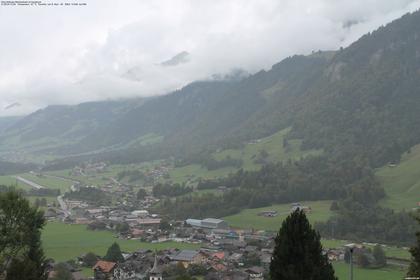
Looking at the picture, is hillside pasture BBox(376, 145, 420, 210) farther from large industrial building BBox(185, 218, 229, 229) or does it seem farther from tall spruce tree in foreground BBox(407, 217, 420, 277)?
tall spruce tree in foreground BBox(407, 217, 420, 277)

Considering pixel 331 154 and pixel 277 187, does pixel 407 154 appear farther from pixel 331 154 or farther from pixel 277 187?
pixel 277 187

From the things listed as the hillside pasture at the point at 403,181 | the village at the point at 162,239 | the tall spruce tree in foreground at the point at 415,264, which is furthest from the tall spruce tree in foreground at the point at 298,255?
the hillside pasture at the point at 403,181

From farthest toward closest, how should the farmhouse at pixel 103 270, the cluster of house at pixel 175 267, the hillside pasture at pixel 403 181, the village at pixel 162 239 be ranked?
the hillside pasture at pixel 403 181 < the village at pixel 162 239 < the farmhouse at pixel 103 270 < the cluster of house at pixel 175 267

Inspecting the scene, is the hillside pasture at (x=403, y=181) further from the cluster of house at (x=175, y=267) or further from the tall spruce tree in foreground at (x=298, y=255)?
the tall spruce tree in foreground at (x=298, y=255)

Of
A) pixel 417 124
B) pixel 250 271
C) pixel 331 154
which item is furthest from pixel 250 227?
pixel 417 124

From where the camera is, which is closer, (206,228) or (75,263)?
(75,263)

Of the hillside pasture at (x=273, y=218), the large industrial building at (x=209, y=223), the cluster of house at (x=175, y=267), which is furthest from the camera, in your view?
the large industrial building at (x=209, y=223)

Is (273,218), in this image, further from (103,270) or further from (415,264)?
(415,264)

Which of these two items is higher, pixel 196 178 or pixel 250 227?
pixel 196 178
